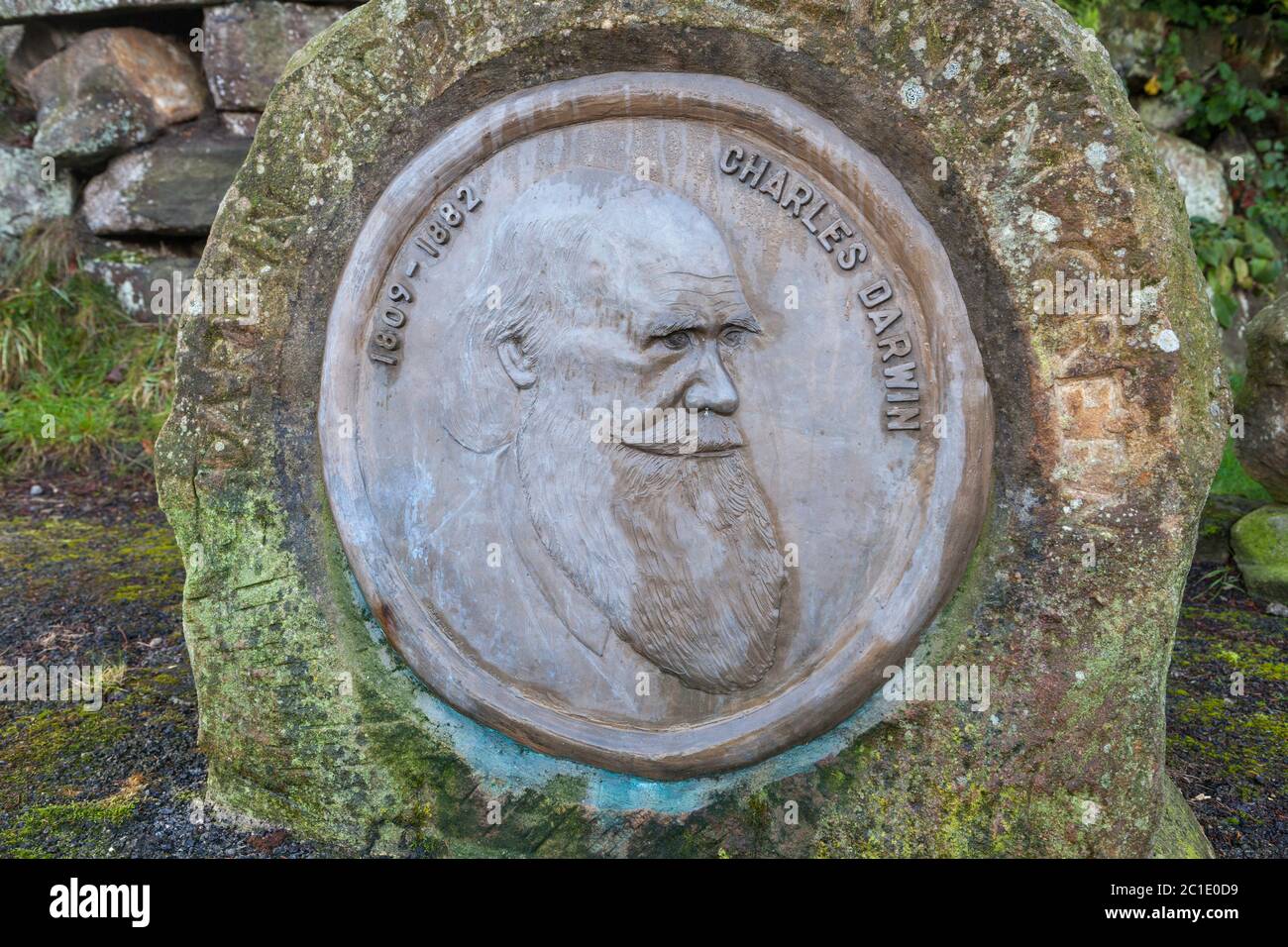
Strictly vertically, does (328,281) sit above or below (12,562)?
above

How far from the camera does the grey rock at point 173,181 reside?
5336 millimetres

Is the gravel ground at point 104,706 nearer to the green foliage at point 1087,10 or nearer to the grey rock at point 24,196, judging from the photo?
the grey rock at point 24,196

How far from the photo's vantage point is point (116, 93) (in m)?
5.34

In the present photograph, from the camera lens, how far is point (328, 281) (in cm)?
251

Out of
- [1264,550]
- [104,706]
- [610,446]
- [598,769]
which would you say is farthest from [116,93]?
[1264,550]

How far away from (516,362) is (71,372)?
158 inches

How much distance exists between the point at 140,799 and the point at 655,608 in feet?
4.83

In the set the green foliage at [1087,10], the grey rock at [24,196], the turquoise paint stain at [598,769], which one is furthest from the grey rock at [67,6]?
the green foliage at [1087,10]

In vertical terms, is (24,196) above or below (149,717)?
above

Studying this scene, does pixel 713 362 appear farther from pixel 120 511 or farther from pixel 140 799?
pixel 120 511

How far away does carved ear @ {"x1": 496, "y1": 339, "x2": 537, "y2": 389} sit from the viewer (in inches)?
95.3

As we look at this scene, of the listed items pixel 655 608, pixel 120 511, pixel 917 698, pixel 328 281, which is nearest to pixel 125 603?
pixel 120 511

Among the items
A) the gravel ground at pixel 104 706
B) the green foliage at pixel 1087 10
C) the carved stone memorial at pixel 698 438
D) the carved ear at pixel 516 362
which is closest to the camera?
the carved stone memorial at pixel 698 438

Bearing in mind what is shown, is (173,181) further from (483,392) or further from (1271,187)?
(1271,187)
